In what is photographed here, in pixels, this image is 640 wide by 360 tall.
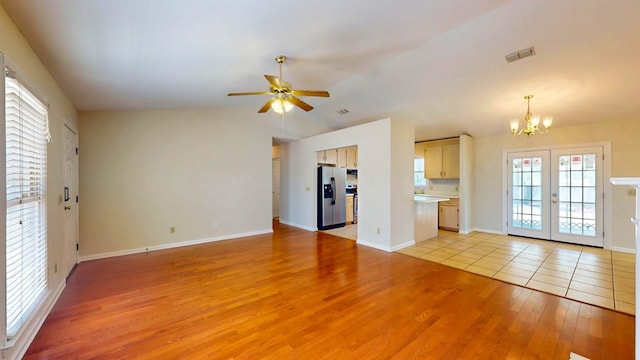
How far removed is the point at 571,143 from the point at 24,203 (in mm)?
8139

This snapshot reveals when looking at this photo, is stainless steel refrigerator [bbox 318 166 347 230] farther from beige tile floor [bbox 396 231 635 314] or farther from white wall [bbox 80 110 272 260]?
beige tile floor [bbox 396 231 635 314]

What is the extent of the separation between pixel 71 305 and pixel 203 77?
3.00 metres

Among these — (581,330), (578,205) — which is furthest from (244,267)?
(578,205)

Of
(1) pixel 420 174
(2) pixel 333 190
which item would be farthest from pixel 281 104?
(1) pixel 420 174

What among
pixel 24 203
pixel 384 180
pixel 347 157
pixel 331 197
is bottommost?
pixel 331 197

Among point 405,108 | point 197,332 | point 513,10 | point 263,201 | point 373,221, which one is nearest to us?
point 197,332

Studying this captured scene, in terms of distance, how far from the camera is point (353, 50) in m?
3.26

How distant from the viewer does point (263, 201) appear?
6.11m

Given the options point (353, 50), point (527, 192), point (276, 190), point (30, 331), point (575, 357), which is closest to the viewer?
point (575, 357)

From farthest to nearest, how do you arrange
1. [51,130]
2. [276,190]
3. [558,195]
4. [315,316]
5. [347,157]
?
[276,190] → [347,157] → [558,195] → [51,130] → [315,316]

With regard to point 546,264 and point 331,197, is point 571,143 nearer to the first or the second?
point 546,264

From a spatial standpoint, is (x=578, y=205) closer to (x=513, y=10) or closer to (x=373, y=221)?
(x=373, y=221)

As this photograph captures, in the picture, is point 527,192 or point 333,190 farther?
point 333,190

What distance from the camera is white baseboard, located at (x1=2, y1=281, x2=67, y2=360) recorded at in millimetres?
1829
